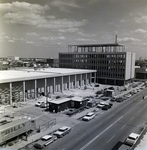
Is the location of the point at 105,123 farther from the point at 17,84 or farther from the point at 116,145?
the point at 17,84

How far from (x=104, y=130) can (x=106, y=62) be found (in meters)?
17.6

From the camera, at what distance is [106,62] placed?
25.0 metres

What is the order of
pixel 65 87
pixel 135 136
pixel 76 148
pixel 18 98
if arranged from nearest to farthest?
1. pixel 76 148
2. pixel 135 136
3. pixel 18 98
4. pixel 65 87

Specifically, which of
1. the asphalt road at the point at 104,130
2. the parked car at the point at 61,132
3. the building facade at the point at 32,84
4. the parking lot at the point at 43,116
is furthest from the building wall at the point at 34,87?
the asphalt road at the point at 104,130

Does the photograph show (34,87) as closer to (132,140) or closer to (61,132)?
(61,132)

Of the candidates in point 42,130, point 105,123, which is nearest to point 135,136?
point 105,123

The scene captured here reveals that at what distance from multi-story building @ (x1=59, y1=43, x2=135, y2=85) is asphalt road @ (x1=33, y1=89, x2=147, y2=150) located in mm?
12910

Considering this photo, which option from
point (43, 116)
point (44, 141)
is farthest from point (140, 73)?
point (44, 141)

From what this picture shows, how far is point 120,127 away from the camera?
8.77 metres

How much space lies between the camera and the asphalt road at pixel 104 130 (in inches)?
267

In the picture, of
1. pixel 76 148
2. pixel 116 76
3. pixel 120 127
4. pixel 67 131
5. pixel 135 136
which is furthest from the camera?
pixel 116 76

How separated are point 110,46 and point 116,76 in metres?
5.08

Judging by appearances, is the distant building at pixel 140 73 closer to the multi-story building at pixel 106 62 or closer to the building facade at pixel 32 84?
the multi-story building at pixel 106 62

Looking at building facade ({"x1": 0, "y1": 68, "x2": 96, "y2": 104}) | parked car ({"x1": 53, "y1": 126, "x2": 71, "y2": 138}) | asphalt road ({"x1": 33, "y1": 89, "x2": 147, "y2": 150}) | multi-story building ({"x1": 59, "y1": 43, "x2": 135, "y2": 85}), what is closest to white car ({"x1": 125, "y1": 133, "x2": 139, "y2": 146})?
asphalt road ({"x1": 33, "y1": 89, "x2": 147, "y2": 150})
